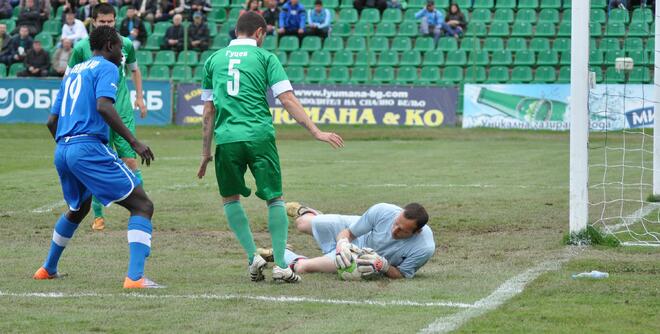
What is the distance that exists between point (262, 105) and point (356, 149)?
15.6 meters

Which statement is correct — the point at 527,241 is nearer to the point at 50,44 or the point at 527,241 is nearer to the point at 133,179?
the point at 133,179

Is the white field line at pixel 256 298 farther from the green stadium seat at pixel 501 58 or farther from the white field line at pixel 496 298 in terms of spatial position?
the green stadium seat at pixel 501 58

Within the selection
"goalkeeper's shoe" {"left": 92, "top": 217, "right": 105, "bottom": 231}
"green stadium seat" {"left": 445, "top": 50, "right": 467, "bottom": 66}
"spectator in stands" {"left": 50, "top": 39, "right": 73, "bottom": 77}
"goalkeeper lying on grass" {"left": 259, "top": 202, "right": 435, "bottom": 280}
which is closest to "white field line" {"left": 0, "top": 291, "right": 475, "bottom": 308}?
"goalkeeper lying on grass" {"left": 259, "top": 202, "right": 435, "bottom": 280}

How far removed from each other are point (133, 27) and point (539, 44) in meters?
11.5

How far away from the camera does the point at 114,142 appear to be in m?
Answer: 11.7

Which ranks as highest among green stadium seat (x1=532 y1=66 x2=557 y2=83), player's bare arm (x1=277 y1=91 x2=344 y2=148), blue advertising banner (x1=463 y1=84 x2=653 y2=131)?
player's bare arm (x1=277 y1=91 x2=344 y2=148)

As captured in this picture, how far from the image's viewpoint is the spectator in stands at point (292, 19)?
31781 millimetres

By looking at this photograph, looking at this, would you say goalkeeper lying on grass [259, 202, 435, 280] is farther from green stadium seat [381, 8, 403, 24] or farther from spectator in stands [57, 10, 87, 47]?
green stadium seat [381, 8, 403, 24]

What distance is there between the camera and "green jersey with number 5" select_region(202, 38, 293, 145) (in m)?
8.46

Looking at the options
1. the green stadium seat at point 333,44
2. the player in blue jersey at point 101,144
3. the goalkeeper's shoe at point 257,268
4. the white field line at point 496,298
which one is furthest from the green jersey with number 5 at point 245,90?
the green stadium seat at point 333,44

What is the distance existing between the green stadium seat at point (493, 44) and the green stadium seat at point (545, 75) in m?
1.55

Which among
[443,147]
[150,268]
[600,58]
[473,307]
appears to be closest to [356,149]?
[443,147]

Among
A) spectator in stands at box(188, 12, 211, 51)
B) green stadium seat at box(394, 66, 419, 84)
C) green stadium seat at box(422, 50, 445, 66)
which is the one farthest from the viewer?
spectator in stands at box(188, 12, 211, 51)

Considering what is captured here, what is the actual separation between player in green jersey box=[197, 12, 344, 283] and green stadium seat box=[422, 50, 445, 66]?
2284 cm
